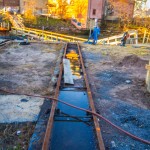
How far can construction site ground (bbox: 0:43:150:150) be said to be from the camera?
4285mm

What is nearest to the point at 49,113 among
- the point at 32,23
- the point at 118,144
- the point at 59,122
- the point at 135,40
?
the point at 59,122

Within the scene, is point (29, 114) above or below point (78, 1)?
below

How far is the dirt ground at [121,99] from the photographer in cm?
436

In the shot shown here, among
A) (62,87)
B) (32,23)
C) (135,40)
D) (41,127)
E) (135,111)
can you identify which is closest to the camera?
(41,127)

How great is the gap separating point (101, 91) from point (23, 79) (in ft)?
9.99

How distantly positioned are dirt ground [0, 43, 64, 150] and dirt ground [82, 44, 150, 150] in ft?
5.51

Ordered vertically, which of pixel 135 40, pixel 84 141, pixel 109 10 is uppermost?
pixel 109 10

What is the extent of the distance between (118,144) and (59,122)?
1498 mm

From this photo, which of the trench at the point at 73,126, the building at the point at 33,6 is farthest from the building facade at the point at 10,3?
the trench at the point at 73,126

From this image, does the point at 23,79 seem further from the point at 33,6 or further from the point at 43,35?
the point at 33,6

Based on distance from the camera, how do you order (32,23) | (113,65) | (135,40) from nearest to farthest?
(113,65) → (135,40) → (32,23)

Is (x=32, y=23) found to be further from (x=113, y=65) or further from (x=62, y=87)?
(x=62, y=87)

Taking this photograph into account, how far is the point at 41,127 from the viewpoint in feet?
14.7

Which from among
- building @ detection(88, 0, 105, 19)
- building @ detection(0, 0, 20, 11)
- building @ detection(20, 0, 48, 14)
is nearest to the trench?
building @ detection(88, 0, 105, 19)
